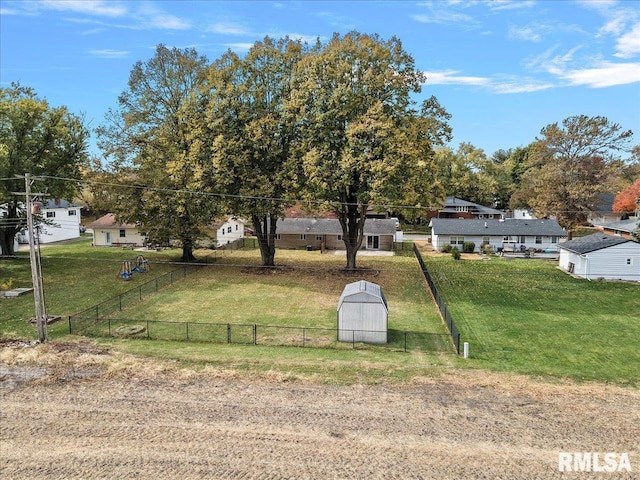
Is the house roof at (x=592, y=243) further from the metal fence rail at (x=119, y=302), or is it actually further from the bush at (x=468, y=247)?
the metal fence rail at (x=119, y=302)

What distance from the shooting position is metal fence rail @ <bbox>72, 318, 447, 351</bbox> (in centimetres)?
2173

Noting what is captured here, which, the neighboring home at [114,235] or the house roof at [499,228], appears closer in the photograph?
the house roof at [499,228]

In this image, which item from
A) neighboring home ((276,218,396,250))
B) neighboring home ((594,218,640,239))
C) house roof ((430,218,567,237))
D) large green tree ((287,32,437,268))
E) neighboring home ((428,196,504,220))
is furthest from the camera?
neighboring home ((428,196,504,220))

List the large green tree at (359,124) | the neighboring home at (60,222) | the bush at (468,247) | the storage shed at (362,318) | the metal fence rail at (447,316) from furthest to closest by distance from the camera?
the neighboring home at (60,222) < the bush at (468,247) < the large green tree at (359,124) < the storage shed at (362,318) < the metal fence rail at (447,316)

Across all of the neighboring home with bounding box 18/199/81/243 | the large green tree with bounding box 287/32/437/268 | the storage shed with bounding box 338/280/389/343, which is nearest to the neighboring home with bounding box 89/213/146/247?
the neighboring home with bounding box 18/199/81/243

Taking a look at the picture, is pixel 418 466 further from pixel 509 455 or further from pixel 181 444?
pixel 181 444

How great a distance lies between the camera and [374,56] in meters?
33.5

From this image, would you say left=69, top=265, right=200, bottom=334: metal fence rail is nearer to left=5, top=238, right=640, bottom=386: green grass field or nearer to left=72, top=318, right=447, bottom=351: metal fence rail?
left=72, top=318, right=447, bottom=351: metal fence rail

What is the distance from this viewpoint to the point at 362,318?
22.0m

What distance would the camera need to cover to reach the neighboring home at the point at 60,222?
53947 mm

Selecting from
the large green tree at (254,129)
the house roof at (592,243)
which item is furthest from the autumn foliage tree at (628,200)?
the large green tree at (254,129)

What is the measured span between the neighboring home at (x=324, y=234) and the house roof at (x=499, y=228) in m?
5.76

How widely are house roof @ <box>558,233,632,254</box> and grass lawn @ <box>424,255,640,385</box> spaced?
237 cm

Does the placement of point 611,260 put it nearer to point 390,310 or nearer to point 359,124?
point 390,310
